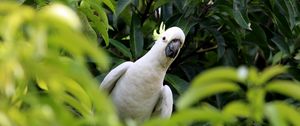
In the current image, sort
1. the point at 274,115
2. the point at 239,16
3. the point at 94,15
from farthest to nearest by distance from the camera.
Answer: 1. the point at 239,16
2. the point at 94,15
3. the point at 274,115

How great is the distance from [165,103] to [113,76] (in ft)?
0.73

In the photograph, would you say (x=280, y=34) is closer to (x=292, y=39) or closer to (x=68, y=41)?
(x=292, y=39)

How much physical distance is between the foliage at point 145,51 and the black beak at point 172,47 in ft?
0.74

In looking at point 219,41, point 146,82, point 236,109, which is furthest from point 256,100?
point 219,41

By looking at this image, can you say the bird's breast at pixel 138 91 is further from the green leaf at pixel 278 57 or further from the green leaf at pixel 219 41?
the green leaf at pixel 278 57

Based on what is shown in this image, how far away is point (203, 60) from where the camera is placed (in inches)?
145

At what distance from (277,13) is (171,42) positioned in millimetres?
778

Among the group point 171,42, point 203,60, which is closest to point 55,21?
point 171,42

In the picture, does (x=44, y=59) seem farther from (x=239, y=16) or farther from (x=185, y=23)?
(x=185, y=23)

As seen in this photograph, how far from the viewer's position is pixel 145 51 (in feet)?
10.4

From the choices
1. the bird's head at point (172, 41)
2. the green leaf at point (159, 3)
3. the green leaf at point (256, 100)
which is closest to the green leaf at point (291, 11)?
the green leaf at point (159, 3)

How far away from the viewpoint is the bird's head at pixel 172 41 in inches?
102

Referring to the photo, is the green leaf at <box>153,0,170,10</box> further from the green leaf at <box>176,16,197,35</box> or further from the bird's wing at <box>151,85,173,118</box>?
the bird's wing at <box>151,85,173,118</box>

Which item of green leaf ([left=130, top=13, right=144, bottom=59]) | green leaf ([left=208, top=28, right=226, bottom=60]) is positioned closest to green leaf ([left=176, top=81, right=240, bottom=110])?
green leaf ([left=130, top=13, right=144, bottom=59])
